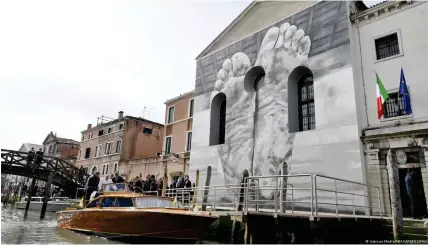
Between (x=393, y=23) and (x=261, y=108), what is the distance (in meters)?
6.07

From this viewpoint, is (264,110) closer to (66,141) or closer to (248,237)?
(248,237)

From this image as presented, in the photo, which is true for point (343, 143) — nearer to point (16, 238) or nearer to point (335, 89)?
point (335, 89)

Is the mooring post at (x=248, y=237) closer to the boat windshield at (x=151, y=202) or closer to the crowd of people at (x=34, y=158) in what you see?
the boat windshield at (x=151, y=202)

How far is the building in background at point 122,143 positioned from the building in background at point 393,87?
61.0 ft

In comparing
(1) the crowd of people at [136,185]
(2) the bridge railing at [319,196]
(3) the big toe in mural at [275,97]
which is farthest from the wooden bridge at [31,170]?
(3) the big toe in mural at [275,97]

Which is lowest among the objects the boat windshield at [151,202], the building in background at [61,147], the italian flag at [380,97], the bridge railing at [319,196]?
the boat windshield at [151,202]

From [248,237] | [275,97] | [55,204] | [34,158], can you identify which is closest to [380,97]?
[275,97]

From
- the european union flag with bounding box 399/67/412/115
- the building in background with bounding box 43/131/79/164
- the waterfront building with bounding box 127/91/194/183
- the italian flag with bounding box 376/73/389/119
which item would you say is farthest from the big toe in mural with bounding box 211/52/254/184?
the building in background with bounding box 43/131/79/164

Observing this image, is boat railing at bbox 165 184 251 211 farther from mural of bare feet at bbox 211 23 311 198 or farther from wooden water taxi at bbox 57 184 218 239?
wooden water taxi at bbox 57 184 218 239

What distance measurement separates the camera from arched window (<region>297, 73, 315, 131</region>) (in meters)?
13.6

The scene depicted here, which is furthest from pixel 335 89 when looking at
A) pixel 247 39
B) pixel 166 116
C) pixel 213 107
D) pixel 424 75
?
pixel 166 116

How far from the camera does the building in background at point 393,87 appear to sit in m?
10.4

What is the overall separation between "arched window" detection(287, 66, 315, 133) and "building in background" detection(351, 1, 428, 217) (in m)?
2.17

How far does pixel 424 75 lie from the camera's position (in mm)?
10727
